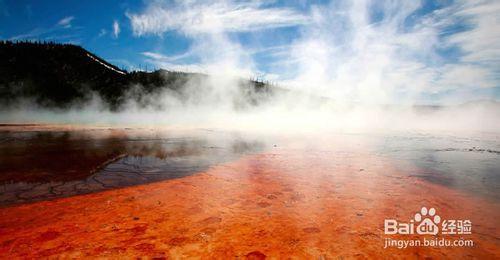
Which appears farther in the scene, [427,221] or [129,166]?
[129,166]

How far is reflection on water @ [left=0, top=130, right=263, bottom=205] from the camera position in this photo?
388 cm

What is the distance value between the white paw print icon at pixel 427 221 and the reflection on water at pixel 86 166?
12.8 feet

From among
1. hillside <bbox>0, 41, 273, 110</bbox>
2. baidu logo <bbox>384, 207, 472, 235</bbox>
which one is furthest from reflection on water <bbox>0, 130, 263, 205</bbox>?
hillside <bbox>0, 41, 273, 110</bbox>

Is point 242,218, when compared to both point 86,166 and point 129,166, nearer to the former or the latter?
point 129,166

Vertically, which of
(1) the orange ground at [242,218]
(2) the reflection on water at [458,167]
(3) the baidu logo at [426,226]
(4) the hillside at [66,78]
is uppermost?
(4) the hillside at [66,78]

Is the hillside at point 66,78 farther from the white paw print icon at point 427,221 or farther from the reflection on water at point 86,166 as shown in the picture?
the white paw print icon at point 427,221

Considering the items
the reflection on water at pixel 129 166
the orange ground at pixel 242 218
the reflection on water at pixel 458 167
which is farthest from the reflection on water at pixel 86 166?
the reflection on water at pixel 458 167

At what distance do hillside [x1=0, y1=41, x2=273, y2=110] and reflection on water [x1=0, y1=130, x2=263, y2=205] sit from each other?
1987 cm

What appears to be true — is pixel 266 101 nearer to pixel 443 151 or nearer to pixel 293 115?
pixel 293 115

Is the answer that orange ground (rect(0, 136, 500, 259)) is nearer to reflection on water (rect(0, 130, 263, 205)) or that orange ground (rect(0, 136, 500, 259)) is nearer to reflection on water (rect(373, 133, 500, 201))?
reflection on water (rect(0, 130, 263, 205))

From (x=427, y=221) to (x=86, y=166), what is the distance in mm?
6118

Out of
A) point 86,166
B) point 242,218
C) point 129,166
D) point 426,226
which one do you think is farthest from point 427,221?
point 86,166

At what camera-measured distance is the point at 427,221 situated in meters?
3.05

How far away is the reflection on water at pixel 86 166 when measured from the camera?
3.88 m
